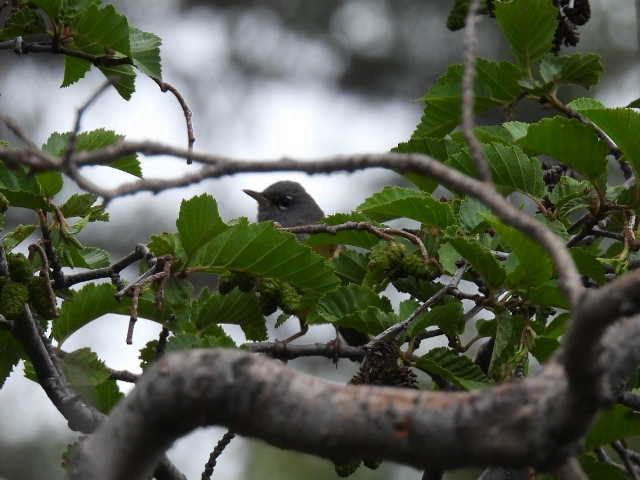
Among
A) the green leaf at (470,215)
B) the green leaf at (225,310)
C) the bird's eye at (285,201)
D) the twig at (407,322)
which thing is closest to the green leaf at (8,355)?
the green leaf at (225,310)

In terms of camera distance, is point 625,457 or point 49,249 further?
point 625,457

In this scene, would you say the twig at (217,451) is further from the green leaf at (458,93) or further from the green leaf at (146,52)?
the green leaf at (458,93)

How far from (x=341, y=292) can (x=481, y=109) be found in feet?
3.81

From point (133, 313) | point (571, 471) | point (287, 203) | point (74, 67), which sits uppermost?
point (287, 203)

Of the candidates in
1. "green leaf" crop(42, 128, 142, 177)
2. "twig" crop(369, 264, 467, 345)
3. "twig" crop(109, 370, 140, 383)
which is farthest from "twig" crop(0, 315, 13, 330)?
"twig" crop(369, 264, 467, 345)

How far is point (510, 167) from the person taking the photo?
332 centimetres

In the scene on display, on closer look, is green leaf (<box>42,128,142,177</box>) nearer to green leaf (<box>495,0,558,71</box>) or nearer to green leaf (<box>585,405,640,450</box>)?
green leaf (<box>495,0,558,71</box>)

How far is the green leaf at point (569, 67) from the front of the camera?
3777mm

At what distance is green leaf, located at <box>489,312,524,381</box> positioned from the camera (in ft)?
9.74

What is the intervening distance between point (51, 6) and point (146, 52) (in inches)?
12.8

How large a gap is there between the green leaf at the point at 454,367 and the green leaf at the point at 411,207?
47cm

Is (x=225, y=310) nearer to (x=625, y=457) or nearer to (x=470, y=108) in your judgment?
(x=625, y=457)

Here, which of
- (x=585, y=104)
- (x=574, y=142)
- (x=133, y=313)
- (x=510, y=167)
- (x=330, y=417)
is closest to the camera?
(x=330, y=417)

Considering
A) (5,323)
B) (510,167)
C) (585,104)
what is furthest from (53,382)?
(585,104)
